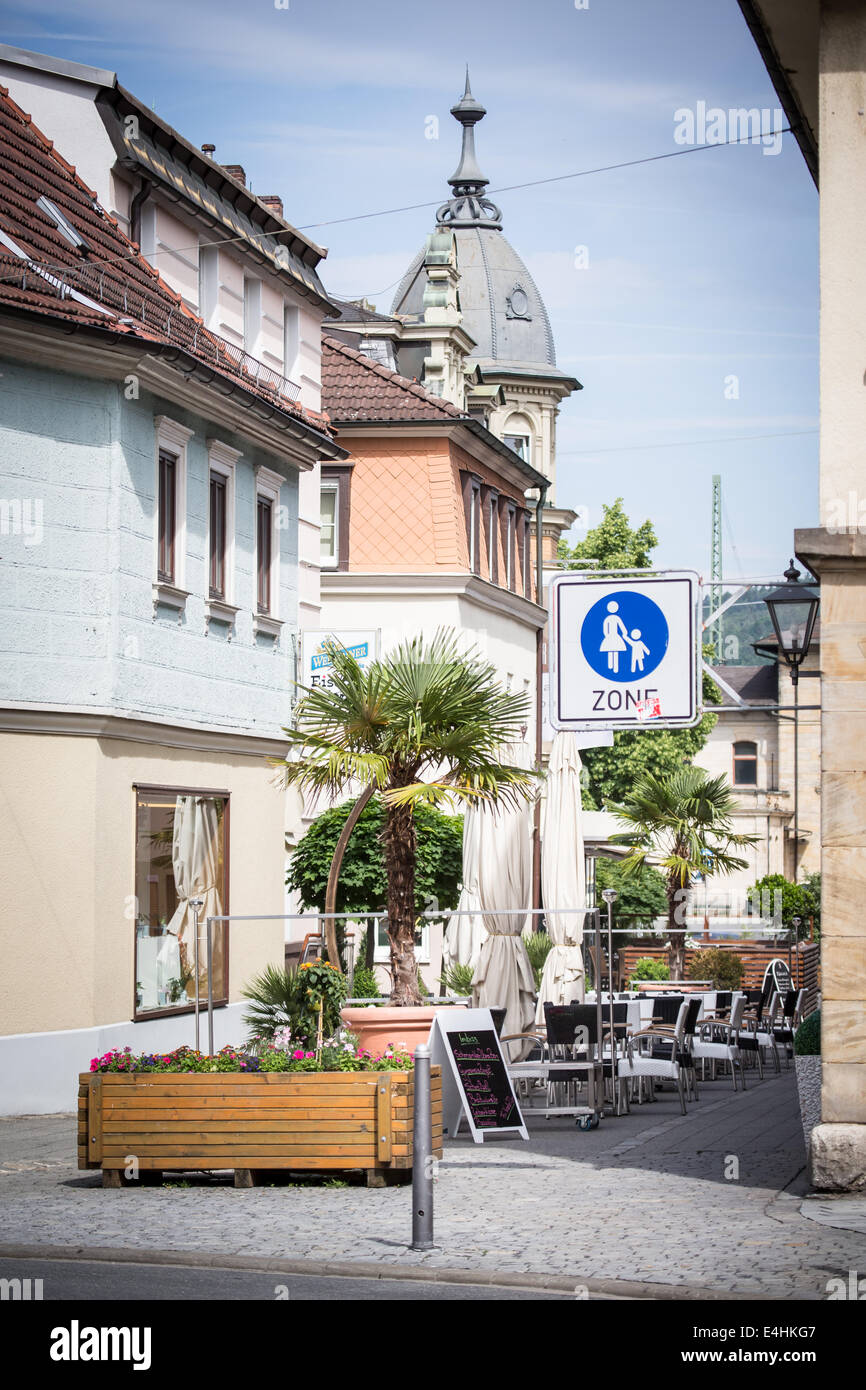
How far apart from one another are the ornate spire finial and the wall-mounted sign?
48204 mm

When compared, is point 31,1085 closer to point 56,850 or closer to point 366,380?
point 56,850

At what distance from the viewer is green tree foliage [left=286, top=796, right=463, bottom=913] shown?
91.6 ft

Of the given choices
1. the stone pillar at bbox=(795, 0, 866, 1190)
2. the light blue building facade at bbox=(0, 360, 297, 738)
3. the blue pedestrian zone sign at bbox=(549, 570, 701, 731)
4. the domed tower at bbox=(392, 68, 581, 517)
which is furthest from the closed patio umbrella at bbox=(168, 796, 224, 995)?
the domed tower at bbox=(392, 68, 581, 517)

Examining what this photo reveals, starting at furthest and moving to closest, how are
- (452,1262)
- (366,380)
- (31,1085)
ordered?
1. (366,380)
2. (31,1085)
3. (452,1262)

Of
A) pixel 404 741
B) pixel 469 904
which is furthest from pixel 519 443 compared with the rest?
pixel 404 741

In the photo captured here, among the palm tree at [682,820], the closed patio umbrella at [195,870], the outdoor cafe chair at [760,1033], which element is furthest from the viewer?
the palm tree at [682,820]

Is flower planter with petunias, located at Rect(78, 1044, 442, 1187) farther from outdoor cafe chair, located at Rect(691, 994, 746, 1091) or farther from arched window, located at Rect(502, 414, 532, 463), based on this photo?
arched window, located at Rect(502, 414, 532, 463)

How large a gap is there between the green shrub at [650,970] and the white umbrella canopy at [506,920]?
11.4m

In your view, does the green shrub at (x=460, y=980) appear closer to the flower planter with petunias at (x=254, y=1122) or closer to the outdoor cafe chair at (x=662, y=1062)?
the outdoor cafe chair at (x=662, y=1062)

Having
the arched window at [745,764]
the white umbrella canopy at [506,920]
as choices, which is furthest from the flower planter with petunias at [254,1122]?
the arched window at [745,764]

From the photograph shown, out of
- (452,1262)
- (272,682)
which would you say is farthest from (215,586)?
(452,1262)

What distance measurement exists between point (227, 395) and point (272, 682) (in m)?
4.11

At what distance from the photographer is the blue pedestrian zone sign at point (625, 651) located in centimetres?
1346

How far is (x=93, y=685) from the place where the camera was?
729 inches
